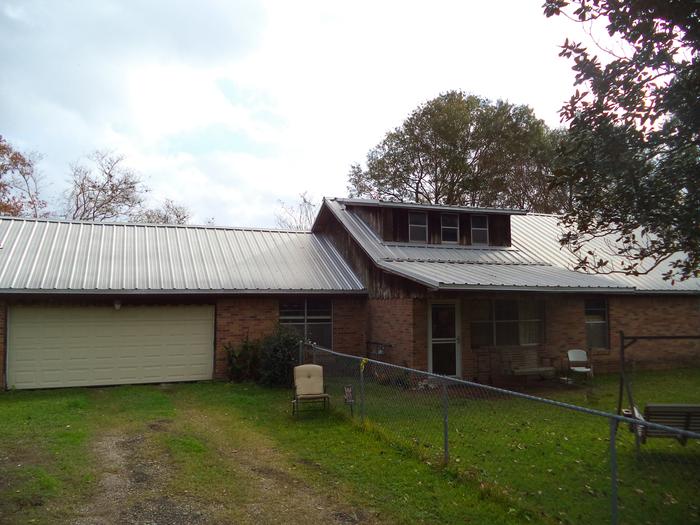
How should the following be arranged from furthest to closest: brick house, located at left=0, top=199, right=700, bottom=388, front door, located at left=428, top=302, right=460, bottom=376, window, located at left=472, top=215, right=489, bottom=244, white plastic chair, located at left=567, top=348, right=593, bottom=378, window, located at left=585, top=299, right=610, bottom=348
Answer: window, located at left=472, top=215, right=489, bottom=244 < window, located at left=585, top=299, right=610, bottom=348 < white plastic chair, located at left=567, top=348, right=593, bottom=378 < front door, located at left=428, top=302, right=460, bottom=376 < brick house, located at left=0, top=199, right=700, bottom=388

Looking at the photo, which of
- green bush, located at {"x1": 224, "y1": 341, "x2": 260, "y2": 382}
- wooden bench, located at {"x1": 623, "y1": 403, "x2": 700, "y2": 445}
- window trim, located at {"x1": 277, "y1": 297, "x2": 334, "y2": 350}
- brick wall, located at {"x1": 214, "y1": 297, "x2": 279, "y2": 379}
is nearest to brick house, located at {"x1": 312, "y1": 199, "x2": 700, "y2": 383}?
window trim, located at {"x1": 277, "y1": 297, "x2": 334, "y2": 350}

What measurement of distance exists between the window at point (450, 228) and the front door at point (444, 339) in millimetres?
3922

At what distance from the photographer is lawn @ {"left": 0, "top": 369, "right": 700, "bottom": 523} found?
5.62 metres

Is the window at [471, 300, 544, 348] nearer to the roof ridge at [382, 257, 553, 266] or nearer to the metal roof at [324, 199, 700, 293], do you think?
the metal roof at [324, 199, 700, 293]

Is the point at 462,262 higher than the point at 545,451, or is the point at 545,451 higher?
the point at 462,262

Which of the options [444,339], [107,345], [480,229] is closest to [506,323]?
[444,339]

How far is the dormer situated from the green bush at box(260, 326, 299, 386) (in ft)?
16.1

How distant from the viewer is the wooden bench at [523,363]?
13.9 m

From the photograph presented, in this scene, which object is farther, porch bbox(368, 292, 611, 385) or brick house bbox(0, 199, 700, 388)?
porch bbox(368, 292, 611, 385)

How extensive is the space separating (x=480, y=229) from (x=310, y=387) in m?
9.87

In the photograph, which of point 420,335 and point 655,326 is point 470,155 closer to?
point 655,326

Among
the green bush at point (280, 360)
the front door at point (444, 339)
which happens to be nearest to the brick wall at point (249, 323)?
the green bush at point (280, 360)

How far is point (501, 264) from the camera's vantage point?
53.8 feet

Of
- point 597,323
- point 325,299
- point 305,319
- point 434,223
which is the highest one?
point 434,223
